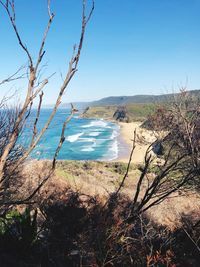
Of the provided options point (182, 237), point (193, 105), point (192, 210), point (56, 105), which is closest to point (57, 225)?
point (182, 237)

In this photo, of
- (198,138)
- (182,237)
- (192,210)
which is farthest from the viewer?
(192,210)

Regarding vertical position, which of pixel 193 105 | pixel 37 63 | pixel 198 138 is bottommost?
pixel 198 138

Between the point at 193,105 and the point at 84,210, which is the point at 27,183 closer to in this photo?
the point at 84,210

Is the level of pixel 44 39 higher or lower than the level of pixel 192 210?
higher

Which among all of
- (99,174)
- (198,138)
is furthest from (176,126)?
(99,174)

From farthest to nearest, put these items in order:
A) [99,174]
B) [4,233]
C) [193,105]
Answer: [99,174] < [193,105] < [4,233]

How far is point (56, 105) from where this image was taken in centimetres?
279

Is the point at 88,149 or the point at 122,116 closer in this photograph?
the point at 88,149

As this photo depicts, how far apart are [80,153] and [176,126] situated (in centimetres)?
5801

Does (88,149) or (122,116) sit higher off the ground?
(88,149)

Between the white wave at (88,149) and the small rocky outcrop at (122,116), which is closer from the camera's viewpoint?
the white wave at (88,149)

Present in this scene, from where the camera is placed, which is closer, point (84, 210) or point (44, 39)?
point (44, 39)

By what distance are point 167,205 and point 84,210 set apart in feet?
39.2

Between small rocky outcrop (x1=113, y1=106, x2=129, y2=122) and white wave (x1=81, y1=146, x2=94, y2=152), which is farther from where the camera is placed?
small rocky outcrop (x1=113, y1=106, x2=129, y2=122)
